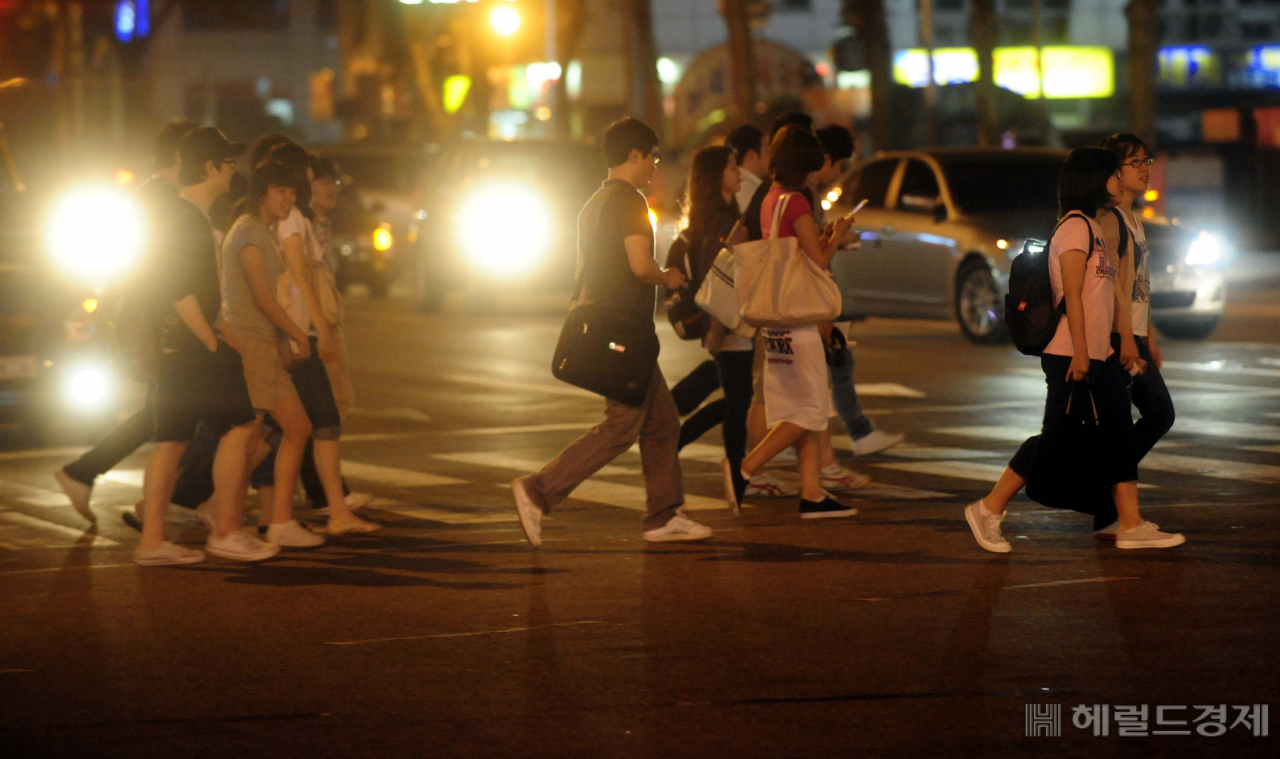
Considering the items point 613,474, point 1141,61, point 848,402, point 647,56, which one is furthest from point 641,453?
point 647,56

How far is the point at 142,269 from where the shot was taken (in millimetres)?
8469

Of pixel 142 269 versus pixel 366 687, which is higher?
pixel 142 269

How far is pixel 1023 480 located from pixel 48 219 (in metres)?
7.67

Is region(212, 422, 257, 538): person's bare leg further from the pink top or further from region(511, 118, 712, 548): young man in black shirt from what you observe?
the pink top

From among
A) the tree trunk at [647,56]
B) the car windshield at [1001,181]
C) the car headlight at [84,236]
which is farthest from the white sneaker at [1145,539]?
the tree trunk at [647,56]

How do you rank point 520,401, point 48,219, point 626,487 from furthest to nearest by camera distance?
point 520,401
point 48,219
point 626,487

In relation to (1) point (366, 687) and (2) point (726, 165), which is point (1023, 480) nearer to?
(2) point (726, 165)

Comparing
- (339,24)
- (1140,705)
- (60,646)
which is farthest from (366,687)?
(339,24)

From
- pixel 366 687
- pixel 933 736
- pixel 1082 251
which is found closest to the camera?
pixel 933 736

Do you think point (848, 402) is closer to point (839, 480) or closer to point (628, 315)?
point (839, 480)

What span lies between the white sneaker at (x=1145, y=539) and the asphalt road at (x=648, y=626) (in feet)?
0.26

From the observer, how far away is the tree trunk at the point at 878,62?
32500mm

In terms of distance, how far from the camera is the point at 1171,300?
17875 millimetres

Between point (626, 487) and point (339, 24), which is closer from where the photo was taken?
point (626, 487)
